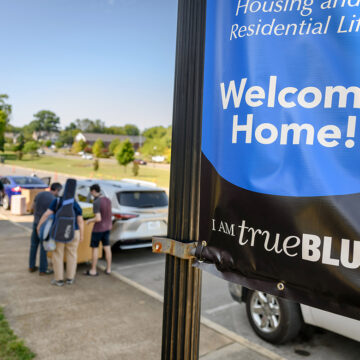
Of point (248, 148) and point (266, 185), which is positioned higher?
point (248, 148)

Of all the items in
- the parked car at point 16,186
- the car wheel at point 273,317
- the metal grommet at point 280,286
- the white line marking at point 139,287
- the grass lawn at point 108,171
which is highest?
the metal grommet at point 280,286

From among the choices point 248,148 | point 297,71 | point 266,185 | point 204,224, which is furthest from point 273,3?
point 204,224

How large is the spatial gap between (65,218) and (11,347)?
86.9 inches

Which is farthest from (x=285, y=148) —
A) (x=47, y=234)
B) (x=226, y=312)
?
(x=47, y=234)

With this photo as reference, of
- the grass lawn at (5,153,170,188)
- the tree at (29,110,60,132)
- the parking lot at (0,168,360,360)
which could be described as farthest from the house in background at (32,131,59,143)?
the parking lot at (0,168,360,360)

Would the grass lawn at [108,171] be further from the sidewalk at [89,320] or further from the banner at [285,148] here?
the banner at [285,148]

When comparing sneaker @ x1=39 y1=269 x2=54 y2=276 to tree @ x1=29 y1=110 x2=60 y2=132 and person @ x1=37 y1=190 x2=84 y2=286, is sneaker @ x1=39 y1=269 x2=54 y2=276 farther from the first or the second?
tree @ x1=29 y1=110 x2=60 y2=132

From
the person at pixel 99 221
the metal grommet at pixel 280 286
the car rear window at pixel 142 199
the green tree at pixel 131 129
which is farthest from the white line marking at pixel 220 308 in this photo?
the green tree at pixel 131 129

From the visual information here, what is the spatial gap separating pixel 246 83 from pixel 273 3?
1.23 ft

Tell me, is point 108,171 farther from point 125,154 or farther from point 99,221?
point 99,221

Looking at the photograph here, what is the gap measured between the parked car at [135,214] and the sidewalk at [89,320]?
1.10 meters

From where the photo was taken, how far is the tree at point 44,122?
164 m

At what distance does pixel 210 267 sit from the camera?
6.50 feet

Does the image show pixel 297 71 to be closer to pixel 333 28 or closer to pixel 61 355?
pixel 333 28
